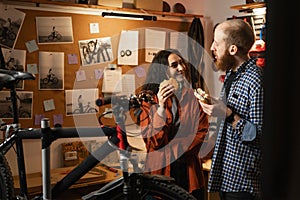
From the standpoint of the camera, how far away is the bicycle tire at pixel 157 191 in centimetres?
158

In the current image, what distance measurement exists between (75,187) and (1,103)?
858 millimetres

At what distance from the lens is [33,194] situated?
2605 mm

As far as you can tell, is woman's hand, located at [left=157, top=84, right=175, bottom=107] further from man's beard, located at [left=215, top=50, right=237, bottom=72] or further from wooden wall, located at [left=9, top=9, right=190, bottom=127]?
wooden wall, located at [left=9, top=9, right=190, bottom=127]

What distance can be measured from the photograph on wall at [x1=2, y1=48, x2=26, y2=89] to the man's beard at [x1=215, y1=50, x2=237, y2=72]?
1706 millimetres

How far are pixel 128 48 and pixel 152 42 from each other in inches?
10.5

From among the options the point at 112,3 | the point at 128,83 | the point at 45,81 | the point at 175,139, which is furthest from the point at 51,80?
the point at 175,139

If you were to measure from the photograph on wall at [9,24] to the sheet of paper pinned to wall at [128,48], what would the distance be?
895mm

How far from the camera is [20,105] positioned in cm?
296

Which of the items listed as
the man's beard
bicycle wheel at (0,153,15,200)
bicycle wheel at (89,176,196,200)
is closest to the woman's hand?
the man's beard

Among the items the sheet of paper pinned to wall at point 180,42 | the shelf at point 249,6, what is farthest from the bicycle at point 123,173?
the sheet of paper pinned to wall at point 180,42

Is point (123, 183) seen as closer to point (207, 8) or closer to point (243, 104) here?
point (243, 104)

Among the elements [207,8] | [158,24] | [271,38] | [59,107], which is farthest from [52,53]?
[271,38]

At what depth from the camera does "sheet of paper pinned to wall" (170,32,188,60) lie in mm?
3768

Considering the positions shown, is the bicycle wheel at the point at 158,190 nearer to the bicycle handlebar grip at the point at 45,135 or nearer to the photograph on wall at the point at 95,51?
the bicycle handlebar grip at the point at 45,135
